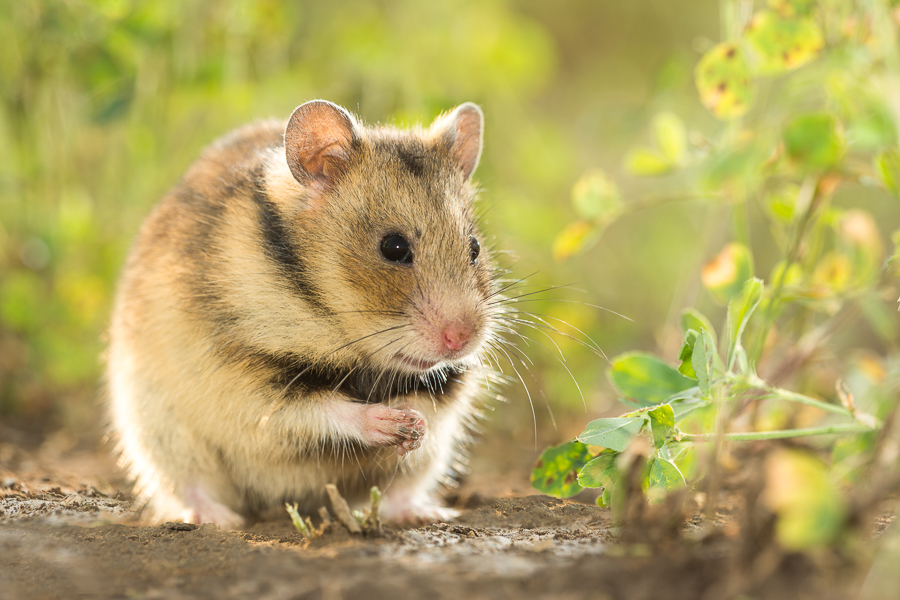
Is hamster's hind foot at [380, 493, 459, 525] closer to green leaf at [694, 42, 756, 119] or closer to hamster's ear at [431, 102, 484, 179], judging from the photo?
hamster's ear at [431, 102, 484, 179]

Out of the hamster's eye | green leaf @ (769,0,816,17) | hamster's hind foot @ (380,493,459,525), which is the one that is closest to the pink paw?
hamster's hind foot @ (380,493,459,525)

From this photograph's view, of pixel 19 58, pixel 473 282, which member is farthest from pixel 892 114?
pixel 19 58

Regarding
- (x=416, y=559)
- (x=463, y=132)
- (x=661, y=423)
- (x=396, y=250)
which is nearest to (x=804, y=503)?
(x=661, y=423)

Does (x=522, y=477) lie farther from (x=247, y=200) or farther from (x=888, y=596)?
(x=888, y=596)

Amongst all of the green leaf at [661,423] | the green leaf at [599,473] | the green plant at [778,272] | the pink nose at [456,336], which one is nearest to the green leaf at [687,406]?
the green plant at [778,272]

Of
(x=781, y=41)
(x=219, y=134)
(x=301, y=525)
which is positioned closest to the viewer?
(x=301, y=525)

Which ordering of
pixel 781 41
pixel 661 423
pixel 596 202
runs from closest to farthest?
pixel 661 423
pixel 781 41
pixel 596 202

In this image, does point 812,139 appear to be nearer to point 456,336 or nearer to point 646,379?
point 646,379
